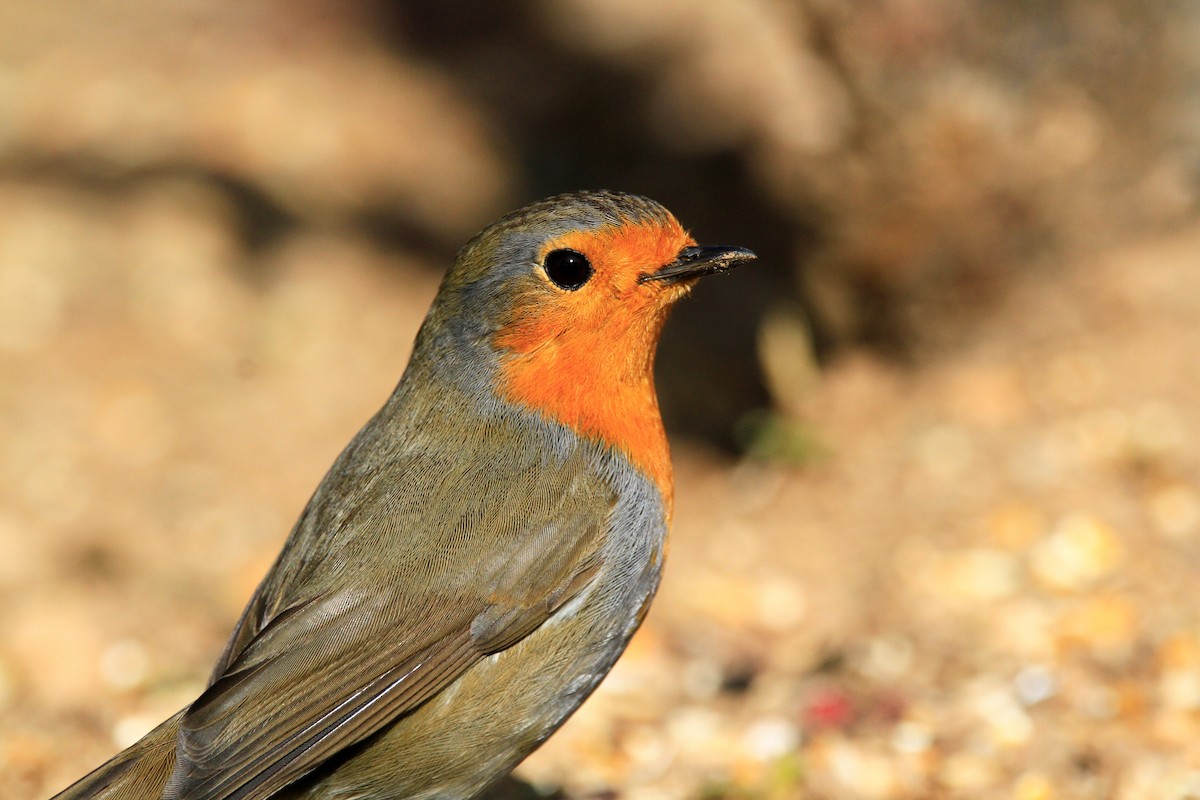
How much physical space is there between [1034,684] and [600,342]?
1.64 m

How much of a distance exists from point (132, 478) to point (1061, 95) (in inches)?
143

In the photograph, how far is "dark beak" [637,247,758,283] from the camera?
311 cm

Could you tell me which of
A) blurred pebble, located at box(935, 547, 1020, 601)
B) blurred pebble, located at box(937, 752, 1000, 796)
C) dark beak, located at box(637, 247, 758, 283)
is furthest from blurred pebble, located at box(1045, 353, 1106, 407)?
dark beak, located at box(637, 247, 758, 283)

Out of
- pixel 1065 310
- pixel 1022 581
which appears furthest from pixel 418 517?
pixel 1065 310

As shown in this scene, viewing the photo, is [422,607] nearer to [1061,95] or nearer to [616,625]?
[616,625]

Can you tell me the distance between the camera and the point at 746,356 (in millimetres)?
5375

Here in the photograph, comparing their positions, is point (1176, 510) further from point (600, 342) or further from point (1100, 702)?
point (600, 342)

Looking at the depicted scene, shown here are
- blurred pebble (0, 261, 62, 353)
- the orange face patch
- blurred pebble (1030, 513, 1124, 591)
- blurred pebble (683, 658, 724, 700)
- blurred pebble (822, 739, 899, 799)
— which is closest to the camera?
the orange face patch

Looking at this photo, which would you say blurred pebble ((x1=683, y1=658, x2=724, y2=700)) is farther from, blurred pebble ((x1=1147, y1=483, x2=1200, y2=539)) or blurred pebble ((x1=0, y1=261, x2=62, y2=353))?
blurred pebble ((x1=0, y1=261, x2=62, y2=353))

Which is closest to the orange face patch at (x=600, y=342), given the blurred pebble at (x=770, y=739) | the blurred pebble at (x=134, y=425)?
the blurred pebble at (x=770, y=739)

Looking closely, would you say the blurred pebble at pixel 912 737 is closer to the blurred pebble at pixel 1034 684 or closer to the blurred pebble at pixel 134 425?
the blurred pebble at pixel 1034 684

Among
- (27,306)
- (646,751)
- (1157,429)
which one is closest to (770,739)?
(646,751)

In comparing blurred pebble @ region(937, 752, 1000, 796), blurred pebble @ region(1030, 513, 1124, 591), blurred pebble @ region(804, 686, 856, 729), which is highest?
blurred pebble @ region(1030, 513, 1124, 591)

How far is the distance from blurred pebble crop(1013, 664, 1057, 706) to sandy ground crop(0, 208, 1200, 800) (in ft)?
0.03
